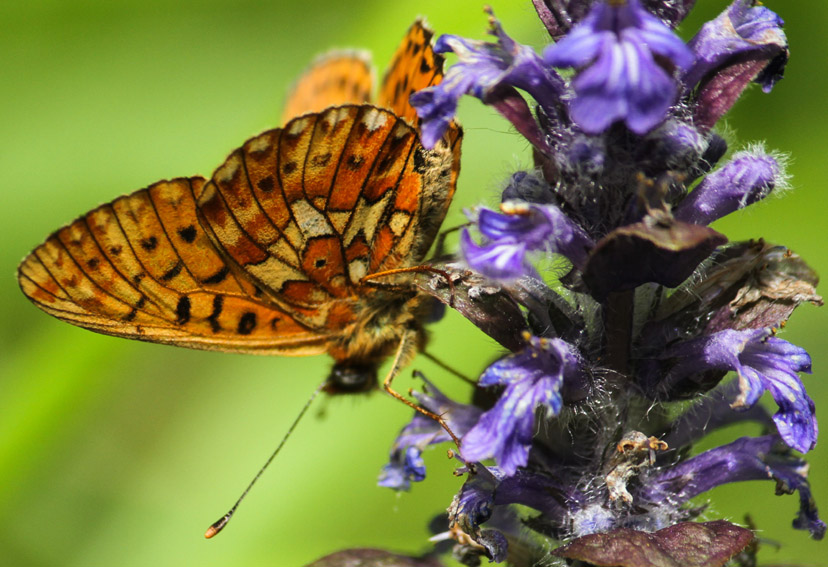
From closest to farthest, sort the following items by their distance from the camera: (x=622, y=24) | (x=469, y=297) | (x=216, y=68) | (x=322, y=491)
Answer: (x=622, y=24)
(x=469, y=297)
(x=322, y=491)
(x=216, y=68)

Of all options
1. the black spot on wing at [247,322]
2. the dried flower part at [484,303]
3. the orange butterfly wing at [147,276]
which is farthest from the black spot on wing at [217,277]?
the dried flower part at [484,303]

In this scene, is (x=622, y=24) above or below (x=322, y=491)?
above

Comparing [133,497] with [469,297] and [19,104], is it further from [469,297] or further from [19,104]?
[469,297]

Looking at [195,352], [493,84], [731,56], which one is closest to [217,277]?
[493,84]

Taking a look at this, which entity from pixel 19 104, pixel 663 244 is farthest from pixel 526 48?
pixel 19 104

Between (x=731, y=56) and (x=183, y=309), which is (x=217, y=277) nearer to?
(x=183, y=309)

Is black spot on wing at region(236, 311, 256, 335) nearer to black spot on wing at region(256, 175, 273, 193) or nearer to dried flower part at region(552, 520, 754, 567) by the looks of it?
black spot on wing at region(256, 175, 273, 193)

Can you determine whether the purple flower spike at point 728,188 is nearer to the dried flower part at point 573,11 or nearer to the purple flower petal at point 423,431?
the dried flower part at point 573,11

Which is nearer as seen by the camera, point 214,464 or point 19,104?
point 214,464
